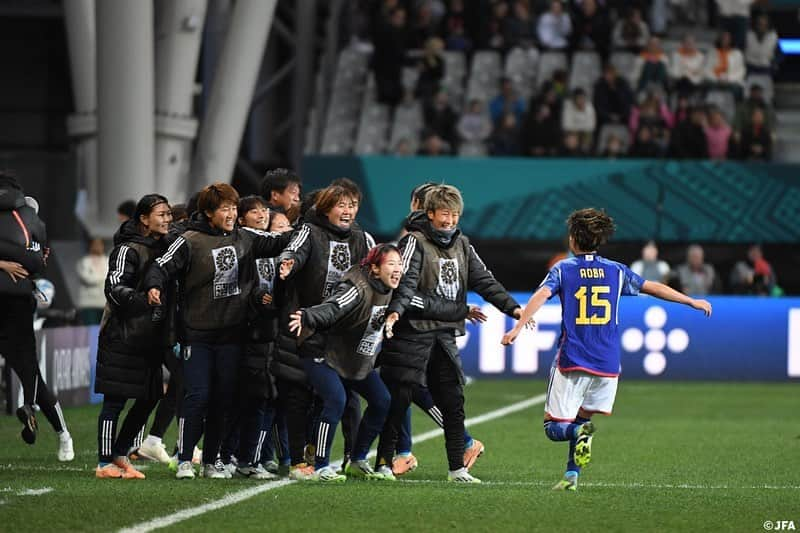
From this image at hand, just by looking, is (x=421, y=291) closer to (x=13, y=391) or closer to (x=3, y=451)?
(x=3, y=451)

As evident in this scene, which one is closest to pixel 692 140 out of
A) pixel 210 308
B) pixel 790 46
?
pixel 790 46

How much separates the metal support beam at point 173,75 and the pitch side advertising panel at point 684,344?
466 centimetres

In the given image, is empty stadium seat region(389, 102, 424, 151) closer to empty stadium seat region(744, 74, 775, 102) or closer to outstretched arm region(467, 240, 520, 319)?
empty stadium seat region(744, 74, 775, 102)

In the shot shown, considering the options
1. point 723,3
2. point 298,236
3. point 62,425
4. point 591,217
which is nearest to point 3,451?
point 62,425

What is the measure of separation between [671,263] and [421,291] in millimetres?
16288

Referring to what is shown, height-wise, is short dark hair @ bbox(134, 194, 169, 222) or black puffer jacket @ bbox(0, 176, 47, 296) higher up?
short dark hair @ bbox(134, 194, 169, 222)

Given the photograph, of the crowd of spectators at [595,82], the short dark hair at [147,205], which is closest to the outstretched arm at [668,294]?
the short dark hair at [147,205]

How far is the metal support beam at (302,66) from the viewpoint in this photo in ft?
100

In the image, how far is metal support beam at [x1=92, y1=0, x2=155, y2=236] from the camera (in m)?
20.0

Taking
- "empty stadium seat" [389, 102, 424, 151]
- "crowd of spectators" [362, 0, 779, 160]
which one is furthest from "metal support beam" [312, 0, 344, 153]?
"empty stadium seat" [389, 102, 424, 151]

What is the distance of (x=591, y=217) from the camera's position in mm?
10680

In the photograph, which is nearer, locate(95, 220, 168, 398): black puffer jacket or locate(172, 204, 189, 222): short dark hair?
locate(95, 220, 168, 398): black puffer jacket

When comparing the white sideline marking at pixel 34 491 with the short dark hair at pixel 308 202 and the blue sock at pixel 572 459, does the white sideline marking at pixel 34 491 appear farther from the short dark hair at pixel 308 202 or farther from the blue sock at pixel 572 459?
the blue sock at pixel 572 459

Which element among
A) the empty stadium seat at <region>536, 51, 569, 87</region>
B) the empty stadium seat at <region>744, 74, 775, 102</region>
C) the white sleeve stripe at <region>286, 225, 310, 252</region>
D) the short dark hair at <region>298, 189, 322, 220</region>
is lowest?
the white sleeve stripe at <region>286, 225, 310, 252</region>
